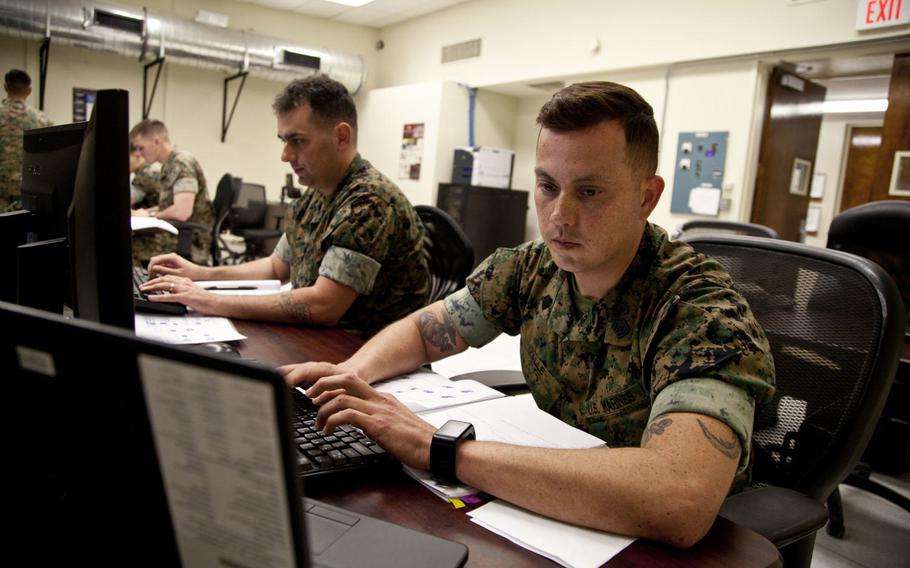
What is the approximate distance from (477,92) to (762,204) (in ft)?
10.1

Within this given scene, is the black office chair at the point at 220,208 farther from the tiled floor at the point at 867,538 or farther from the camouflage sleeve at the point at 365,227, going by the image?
the tiled floor at the point at 867,538

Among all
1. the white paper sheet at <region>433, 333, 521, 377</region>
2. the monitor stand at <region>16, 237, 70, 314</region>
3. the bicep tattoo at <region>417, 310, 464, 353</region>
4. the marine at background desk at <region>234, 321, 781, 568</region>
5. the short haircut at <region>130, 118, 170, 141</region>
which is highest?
the short haircut at <region>130, 118, 170, 141</region>

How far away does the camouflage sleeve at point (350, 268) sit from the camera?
5.43ft

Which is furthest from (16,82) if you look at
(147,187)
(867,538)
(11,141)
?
(867,538)

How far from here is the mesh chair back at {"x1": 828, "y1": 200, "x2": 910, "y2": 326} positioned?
1970mm

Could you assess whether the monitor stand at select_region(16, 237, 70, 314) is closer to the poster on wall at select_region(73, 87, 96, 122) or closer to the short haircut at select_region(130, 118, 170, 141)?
the short haircut at select_region(130, 118, 170, 141)

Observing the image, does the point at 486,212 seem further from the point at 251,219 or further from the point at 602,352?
the point at 602,352

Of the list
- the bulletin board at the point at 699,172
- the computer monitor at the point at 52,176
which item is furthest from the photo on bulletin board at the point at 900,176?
the computer monitor at the point at 52,176

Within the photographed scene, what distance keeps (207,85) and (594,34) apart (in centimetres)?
419

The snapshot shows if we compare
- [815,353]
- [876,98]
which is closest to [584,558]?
[815,353]

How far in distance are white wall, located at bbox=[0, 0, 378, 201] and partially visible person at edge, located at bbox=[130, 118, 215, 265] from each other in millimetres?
2044

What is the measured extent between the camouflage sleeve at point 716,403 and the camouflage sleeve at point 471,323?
20.8 inches

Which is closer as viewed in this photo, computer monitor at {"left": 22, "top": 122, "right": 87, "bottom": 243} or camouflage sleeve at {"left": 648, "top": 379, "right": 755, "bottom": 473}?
camouflage sleeve at {"left": 648, "top": 379, "right": 755, "bottom": 473}

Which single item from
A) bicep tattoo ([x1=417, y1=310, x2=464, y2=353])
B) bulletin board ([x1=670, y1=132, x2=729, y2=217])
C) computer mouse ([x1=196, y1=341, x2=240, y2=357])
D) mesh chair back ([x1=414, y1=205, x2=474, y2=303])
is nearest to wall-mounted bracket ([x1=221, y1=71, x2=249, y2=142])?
bulletin board ([x1=670, y1=132, x2=729, y2=217])
